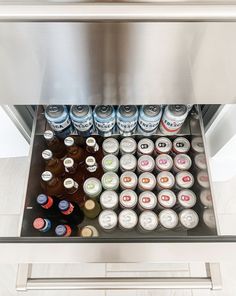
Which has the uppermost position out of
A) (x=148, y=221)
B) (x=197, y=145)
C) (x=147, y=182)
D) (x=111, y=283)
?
(x=197, y=145)

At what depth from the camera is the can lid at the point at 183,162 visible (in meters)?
0.79

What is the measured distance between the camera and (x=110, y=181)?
0.76 m

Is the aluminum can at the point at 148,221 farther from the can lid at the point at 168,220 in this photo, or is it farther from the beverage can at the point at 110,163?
the beverage can at the point at 110,163

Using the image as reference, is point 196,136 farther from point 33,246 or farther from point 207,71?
point 33,246

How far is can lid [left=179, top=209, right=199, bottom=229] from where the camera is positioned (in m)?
0.74

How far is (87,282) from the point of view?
603 mm

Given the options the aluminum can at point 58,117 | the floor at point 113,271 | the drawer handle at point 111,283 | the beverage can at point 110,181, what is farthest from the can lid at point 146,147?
the floor at point 113,271

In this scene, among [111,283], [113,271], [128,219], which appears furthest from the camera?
[113,271]

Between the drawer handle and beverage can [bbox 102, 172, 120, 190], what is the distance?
234 millimetres

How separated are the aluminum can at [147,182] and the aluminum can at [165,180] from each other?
17 mm

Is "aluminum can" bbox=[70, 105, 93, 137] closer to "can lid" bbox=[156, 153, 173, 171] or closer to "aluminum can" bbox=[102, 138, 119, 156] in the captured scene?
"aluminum can" bbox=[102, 138, 119, 156]

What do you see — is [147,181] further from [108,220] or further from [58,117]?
[58,117]

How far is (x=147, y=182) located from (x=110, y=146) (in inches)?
5.8

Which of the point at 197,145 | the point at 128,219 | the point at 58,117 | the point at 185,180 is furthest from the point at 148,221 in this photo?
the point at 58,117
